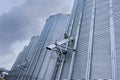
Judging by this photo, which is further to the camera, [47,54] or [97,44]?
[47,54]

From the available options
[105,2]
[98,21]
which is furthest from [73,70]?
[105,2]

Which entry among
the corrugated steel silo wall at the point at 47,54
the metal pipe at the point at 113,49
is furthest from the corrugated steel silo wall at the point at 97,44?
the corrugated steel silo wall at the point at 47,54

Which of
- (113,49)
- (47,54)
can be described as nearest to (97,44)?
(113,49)

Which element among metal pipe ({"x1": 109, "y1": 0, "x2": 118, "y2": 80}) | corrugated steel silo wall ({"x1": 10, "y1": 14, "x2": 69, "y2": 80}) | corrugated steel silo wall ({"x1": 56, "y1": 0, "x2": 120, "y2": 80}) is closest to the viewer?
metal pipe ({"x1": 109, "y1": 0, "x2": 118, "y2": 80})

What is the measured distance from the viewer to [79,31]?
12555 mm

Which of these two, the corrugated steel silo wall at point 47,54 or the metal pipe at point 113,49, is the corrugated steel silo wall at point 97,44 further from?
the corrugated steel silo wall at point 47,54

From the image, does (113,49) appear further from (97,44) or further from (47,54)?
(47,54)

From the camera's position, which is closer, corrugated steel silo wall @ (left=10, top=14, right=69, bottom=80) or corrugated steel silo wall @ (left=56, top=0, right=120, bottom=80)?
corrugated steel silo wall @ (left=56, top=0, right=120, bottom=80)

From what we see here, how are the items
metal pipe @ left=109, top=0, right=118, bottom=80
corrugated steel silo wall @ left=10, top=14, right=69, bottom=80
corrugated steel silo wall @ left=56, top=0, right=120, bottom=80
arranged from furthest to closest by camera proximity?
corrugated steel silo wall @ left=10, top=14, right=69, bottom=80 < corrugated steel silo wall @ left=56, top=0, right=120, bottom=80 < metal pipe @ left=109, top=0, right=118, bottom=80

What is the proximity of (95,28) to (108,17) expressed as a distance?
1066 millimetres

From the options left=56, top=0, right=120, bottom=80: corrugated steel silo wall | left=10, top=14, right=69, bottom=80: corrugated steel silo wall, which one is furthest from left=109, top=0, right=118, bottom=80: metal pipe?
left=10, top=14, right=69, bottom=80: corrugated steel silo wall

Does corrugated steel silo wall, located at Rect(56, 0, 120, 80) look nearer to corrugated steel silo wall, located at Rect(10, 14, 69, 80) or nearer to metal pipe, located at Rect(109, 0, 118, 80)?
metal pipe, located at Rect(109, 0, 118, 80)

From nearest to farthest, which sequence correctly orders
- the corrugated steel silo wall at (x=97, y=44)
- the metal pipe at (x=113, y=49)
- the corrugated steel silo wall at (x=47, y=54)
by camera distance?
the metal pipe at (x=113, y=49) < the corrugated steel silo wall at (x=97, y=44) < the corrugated steel silo wall at (x=47, y=54)

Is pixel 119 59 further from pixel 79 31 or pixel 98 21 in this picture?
pixel 79 31
